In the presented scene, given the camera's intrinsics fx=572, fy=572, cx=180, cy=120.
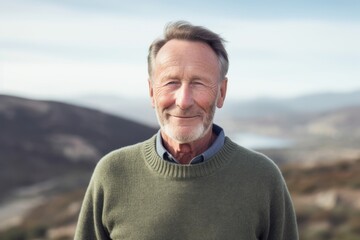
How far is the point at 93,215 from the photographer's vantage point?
3588 millimetres

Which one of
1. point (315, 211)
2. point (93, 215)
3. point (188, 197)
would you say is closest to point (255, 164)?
point (188, 197)

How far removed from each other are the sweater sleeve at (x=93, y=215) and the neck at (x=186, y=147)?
48 centimetres

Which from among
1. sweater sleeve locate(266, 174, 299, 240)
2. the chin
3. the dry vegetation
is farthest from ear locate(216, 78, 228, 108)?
the dry vegetation

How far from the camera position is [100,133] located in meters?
84.2

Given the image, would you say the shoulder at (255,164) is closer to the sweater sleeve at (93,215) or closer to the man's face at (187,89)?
the man's face at (187,89)

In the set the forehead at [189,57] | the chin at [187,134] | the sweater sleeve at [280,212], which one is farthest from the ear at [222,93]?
the sweater sleeve at [280,212]

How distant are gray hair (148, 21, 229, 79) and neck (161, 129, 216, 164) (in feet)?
1.33

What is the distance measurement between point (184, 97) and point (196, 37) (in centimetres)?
37

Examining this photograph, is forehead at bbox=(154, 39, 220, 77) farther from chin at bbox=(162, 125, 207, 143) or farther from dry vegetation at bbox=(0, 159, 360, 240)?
dry vegetation at bbox=(0, 159, 360, 240)

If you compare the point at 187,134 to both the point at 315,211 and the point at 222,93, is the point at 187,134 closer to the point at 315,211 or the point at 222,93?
the point at 222,93

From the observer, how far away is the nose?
10.6ft

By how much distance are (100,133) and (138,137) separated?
658 centimetres

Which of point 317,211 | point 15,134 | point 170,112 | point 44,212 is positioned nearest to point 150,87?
point 170,112

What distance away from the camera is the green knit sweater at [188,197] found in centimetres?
331
